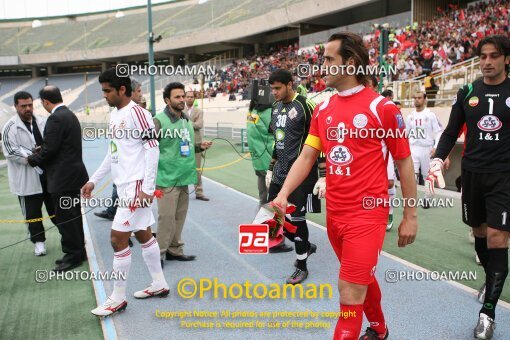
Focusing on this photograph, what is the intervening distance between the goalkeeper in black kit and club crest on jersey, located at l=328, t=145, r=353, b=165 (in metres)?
0.94

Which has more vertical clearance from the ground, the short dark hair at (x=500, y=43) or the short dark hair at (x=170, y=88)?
the short dark hair at (x=500, y=43)

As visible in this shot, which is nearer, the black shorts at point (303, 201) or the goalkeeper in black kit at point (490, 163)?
the goalkeeper in black kit at point (490, 163)

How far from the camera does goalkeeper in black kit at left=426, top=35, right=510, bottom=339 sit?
3254mm

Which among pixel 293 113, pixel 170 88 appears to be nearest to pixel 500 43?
pixel 293 113

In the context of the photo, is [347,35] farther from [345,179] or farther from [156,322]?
[156,322]

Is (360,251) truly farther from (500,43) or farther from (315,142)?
(500,43)

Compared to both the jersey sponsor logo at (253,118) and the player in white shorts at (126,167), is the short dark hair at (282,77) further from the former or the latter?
the jersey sponsor logo at (253,118)

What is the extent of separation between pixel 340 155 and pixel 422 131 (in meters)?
5.79

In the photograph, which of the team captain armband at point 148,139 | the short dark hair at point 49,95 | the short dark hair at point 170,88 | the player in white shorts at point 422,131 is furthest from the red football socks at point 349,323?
the player in white shorts at point 422,131

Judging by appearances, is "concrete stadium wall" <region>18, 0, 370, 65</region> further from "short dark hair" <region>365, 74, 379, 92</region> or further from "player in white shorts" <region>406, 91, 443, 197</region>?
"short dark hair" <region>365, 74, 379, 92</region>

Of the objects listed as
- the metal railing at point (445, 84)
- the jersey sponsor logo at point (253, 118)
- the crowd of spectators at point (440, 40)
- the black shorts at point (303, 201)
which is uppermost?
the crowd of spectators at point (440, 40)

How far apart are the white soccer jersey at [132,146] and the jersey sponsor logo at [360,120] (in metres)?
1.83

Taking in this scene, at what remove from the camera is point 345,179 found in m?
2.67

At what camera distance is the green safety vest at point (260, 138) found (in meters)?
5.93
